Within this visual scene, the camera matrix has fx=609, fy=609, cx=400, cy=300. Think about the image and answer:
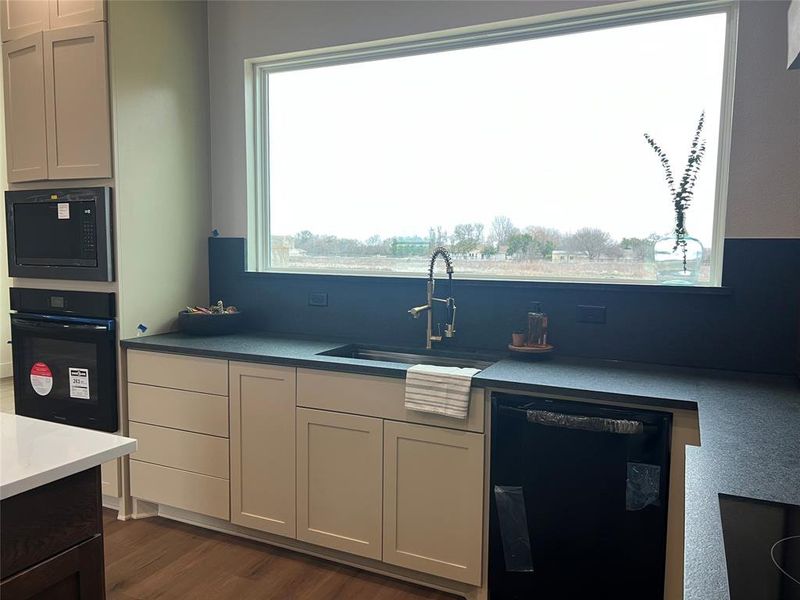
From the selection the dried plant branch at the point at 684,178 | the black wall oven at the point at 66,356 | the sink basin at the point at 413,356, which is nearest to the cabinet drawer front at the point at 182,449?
the black wall oven at the point at 66,356

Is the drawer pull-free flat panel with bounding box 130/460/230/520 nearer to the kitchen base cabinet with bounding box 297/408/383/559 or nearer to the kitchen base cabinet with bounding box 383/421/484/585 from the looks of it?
the kitchen base cabinet with bounding box 297/408/383/559

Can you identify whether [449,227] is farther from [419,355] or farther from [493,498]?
[493,498]

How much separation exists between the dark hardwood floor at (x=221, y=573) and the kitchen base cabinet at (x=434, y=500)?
0.61ft

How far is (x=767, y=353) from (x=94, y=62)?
3111 mm

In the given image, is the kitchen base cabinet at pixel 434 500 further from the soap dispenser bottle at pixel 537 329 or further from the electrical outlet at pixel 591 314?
the electrical outlet at pixel 591 314

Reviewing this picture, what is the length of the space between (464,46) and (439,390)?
1.64 m

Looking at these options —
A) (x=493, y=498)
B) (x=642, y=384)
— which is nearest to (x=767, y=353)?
(x=642, y=384)

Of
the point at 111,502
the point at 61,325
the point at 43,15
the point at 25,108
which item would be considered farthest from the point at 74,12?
the point at 111,502

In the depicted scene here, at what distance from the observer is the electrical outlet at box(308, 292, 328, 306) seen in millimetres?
3109

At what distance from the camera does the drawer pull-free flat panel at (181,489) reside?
2775mm

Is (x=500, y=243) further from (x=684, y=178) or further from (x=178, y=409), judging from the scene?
(x=178, y=409)

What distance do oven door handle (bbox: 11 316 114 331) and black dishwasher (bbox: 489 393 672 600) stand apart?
1905 millimetres

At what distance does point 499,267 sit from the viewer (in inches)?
111

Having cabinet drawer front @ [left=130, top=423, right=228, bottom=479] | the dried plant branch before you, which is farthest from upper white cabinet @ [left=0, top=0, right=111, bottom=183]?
the dried plant branch
